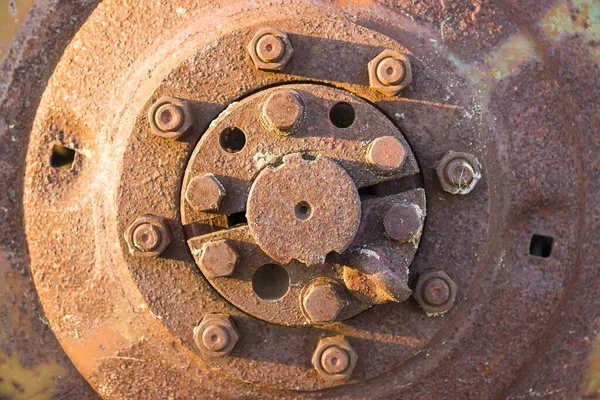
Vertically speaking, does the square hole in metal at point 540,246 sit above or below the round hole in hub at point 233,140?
below

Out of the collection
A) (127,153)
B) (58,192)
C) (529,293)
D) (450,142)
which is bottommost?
(529,293)

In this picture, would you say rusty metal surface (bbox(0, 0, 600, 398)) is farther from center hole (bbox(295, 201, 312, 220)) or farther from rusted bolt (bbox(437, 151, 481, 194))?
center hole (bbox(295, 201, 312, 220))

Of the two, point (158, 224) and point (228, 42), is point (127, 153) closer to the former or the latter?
point (158, 224)

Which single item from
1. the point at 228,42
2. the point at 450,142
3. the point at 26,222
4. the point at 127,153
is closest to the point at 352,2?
the point at 228,42

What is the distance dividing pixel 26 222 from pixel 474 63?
1.38 meters

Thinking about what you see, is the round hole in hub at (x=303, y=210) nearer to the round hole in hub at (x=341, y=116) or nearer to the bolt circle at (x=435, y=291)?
the round hole in hub at (x=341, y=116)

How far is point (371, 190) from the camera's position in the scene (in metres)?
1.46

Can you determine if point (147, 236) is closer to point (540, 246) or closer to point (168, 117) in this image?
point (168, 117)

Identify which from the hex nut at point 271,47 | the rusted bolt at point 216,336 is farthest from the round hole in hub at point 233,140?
the rusted bolt at point 216,336

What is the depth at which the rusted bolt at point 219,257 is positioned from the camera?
4.41ft

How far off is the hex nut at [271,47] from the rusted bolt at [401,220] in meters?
0.45

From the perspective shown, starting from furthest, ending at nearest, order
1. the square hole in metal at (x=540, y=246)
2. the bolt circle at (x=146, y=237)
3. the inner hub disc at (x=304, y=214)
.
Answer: the square hole in metal at (x=540, y=246) < the bolt circle at (x=146, y=237) < the inner hub disc at (x=304, y=214)

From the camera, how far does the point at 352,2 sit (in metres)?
1.47

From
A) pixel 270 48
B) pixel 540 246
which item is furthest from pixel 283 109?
pixel 540 246
